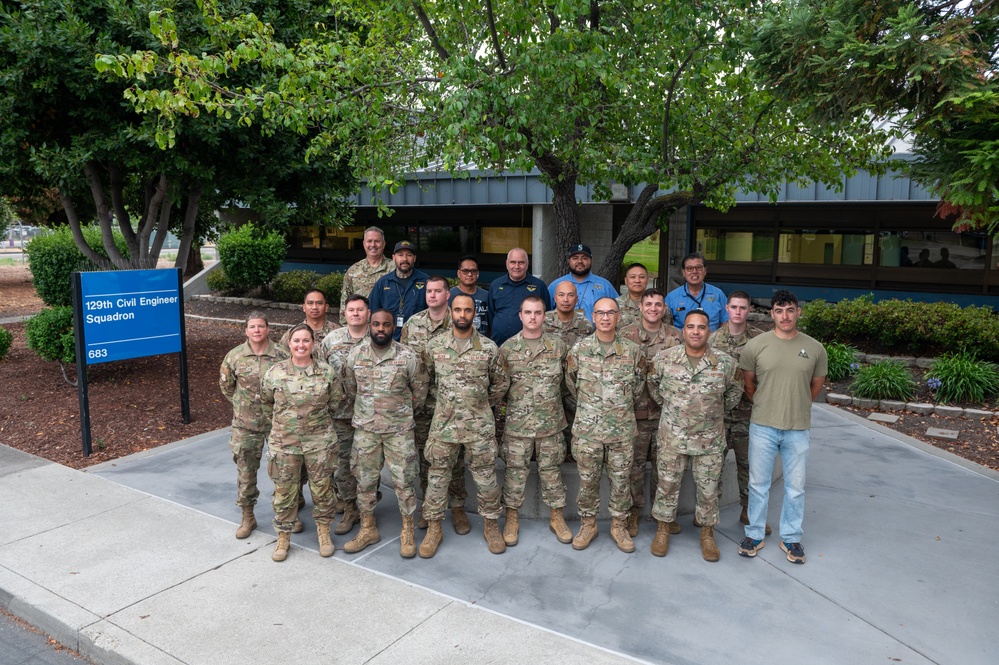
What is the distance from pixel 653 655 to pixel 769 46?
5.00 metres

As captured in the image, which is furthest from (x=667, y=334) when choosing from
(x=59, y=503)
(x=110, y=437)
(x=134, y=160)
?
(x=134, y=160)

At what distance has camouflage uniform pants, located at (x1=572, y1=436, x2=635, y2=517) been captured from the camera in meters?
4.95

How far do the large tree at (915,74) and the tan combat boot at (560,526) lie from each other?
3522mm

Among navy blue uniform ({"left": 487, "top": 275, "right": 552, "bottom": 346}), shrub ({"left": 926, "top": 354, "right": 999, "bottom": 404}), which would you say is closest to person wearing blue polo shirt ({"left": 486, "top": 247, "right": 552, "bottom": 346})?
navy blue uniform ({"left": 487, "top": 275, "right": 552, "bottom": 346})

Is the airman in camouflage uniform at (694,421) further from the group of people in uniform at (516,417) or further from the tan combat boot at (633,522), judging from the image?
the tan combat boot at (633,522)

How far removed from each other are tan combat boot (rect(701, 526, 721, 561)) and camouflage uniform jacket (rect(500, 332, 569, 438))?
1.21 meters

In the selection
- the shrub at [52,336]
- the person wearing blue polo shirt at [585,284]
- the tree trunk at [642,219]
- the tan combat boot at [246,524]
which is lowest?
the tan combat boot at [246,524]

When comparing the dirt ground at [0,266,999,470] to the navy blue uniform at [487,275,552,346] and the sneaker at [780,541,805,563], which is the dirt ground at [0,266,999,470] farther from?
the navy blue uniform at [487,275,552,346]

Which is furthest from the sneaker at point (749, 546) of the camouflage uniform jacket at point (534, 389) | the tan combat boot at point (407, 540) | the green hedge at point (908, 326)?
the green hedge at point (908, 326)

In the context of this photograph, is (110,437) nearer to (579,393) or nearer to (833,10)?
(579,393)

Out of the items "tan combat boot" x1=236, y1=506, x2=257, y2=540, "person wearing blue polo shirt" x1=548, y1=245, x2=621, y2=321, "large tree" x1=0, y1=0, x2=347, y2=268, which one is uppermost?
"large tree" x1=0, y1=0, x2=347, y2=268

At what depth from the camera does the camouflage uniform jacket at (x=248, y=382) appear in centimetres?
517

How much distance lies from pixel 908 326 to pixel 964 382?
1644 mm

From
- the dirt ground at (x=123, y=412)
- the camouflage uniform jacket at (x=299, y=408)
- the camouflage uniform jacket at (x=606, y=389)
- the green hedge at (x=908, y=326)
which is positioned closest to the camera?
the camouflage uniform jacket at (x=299, y=408)
